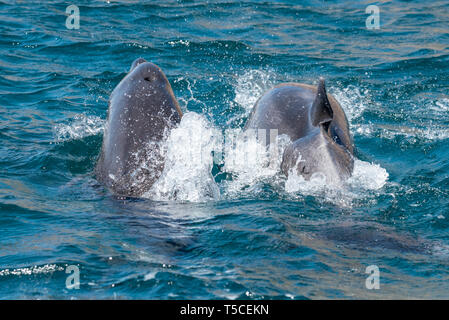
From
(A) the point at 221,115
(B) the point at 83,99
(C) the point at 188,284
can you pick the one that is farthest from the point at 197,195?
(B) the point at 83,99

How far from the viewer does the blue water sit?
5898 millimetres

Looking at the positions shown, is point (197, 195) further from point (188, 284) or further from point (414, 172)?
point (414, 172)

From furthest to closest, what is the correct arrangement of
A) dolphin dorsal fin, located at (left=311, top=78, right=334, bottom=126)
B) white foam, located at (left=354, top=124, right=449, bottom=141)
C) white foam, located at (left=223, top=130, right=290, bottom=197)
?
white foam, located at (left=354, top=124, right=449, bottom=141)
white foam, located at (left=223, top=130, right=290, bottom=197)
dolphin dorsal fin, located at (left=311, top=78, right=334, bottom=126)

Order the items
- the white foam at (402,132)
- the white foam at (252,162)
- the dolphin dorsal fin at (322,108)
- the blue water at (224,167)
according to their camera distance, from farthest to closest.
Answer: the white foam at (402,132)
the white foam at (252,162)
the dolphin dorsal fin at (322,108)
the blue water at (224,167)

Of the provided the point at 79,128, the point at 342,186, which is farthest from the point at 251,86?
the point at 342,186

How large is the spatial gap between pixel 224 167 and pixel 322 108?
5.73ft

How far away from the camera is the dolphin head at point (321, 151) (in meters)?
7.78

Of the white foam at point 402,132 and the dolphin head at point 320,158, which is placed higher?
the white foam at point 402,132

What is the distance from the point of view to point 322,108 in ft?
26.8

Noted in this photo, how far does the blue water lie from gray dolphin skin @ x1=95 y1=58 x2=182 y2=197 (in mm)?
209

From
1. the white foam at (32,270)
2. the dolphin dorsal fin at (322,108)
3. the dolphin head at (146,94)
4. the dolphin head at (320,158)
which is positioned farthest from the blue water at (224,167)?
the dolphin dorsal fin at (322,108)

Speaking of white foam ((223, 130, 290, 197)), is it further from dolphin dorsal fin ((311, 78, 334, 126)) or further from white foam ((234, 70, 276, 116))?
white foam ((234, 70, 276, 116))

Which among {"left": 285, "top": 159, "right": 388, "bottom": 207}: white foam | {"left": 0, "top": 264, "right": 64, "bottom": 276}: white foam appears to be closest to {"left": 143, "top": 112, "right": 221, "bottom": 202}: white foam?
{"left": 285, "top": 159, "right": 388, "bottom": 207}: white foam

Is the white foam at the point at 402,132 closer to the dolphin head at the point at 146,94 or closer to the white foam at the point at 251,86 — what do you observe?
the white foam at the point at 251,86
